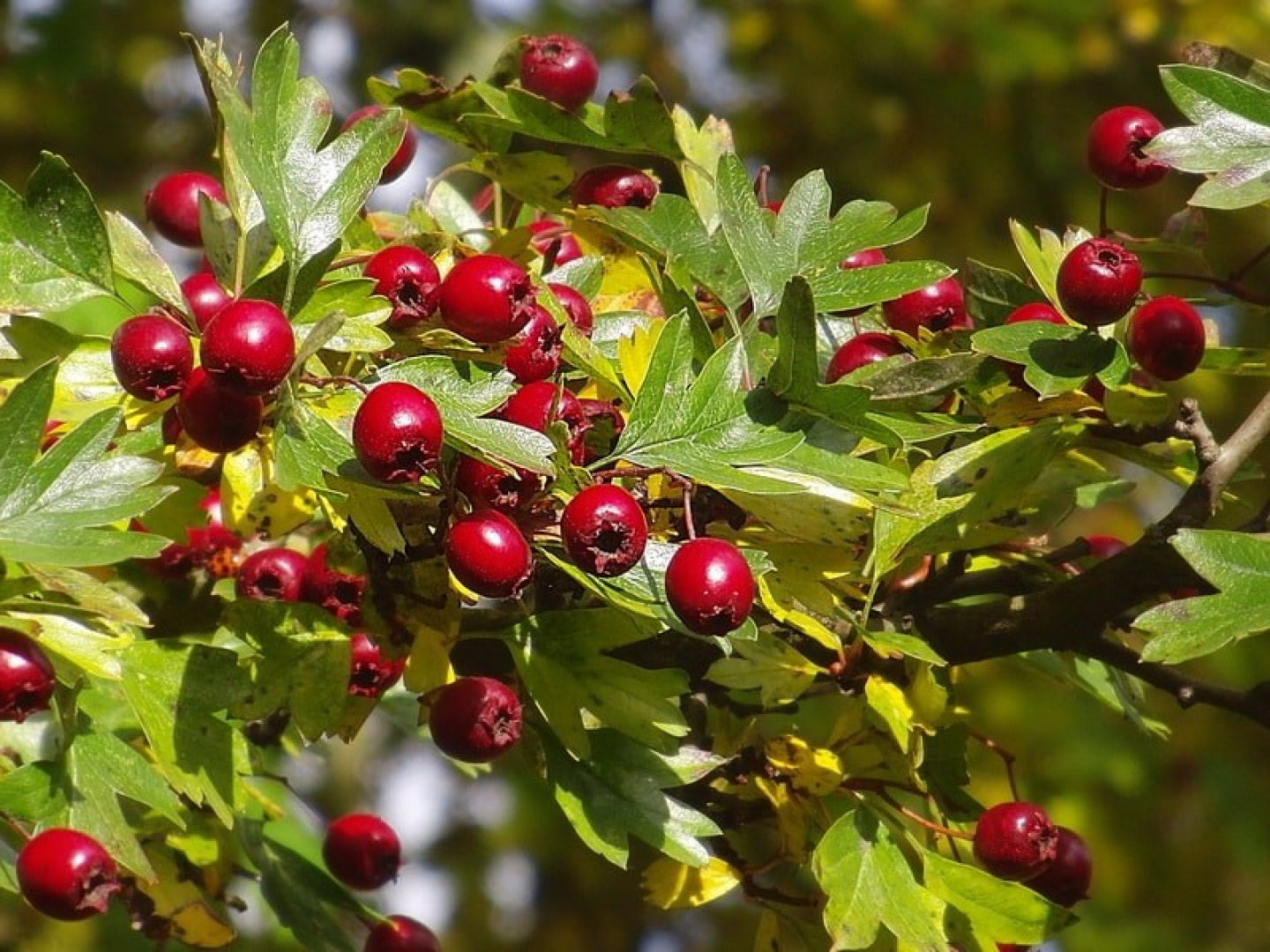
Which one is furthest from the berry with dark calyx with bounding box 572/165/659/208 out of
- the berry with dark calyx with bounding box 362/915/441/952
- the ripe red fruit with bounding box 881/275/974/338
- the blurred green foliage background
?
the blurred green foliage background

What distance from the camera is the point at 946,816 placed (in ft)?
3.86

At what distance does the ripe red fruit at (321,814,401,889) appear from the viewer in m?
1.36

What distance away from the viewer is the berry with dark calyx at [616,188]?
1214 mm

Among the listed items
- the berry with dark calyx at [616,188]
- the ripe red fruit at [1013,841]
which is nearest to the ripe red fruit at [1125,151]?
the berry with dark calyx at [616,188]

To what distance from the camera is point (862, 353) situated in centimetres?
108

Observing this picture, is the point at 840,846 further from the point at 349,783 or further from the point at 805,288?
the point at 349,783

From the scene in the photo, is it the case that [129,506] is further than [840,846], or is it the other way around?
[840,846]

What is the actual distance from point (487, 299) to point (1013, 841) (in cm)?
48

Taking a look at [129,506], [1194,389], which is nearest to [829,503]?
[129,506]

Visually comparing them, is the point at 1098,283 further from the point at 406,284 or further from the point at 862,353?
the point at 406,284

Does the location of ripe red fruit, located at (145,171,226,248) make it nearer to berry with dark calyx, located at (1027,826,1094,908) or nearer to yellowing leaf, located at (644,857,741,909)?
yellowing leaf, located at (644,857,741,909)

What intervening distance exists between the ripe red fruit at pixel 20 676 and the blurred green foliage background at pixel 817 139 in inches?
138

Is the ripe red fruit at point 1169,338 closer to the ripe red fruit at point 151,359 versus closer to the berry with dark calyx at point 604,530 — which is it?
the berry with dark calyx at point 604,530

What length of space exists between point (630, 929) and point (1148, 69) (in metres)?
2.99
